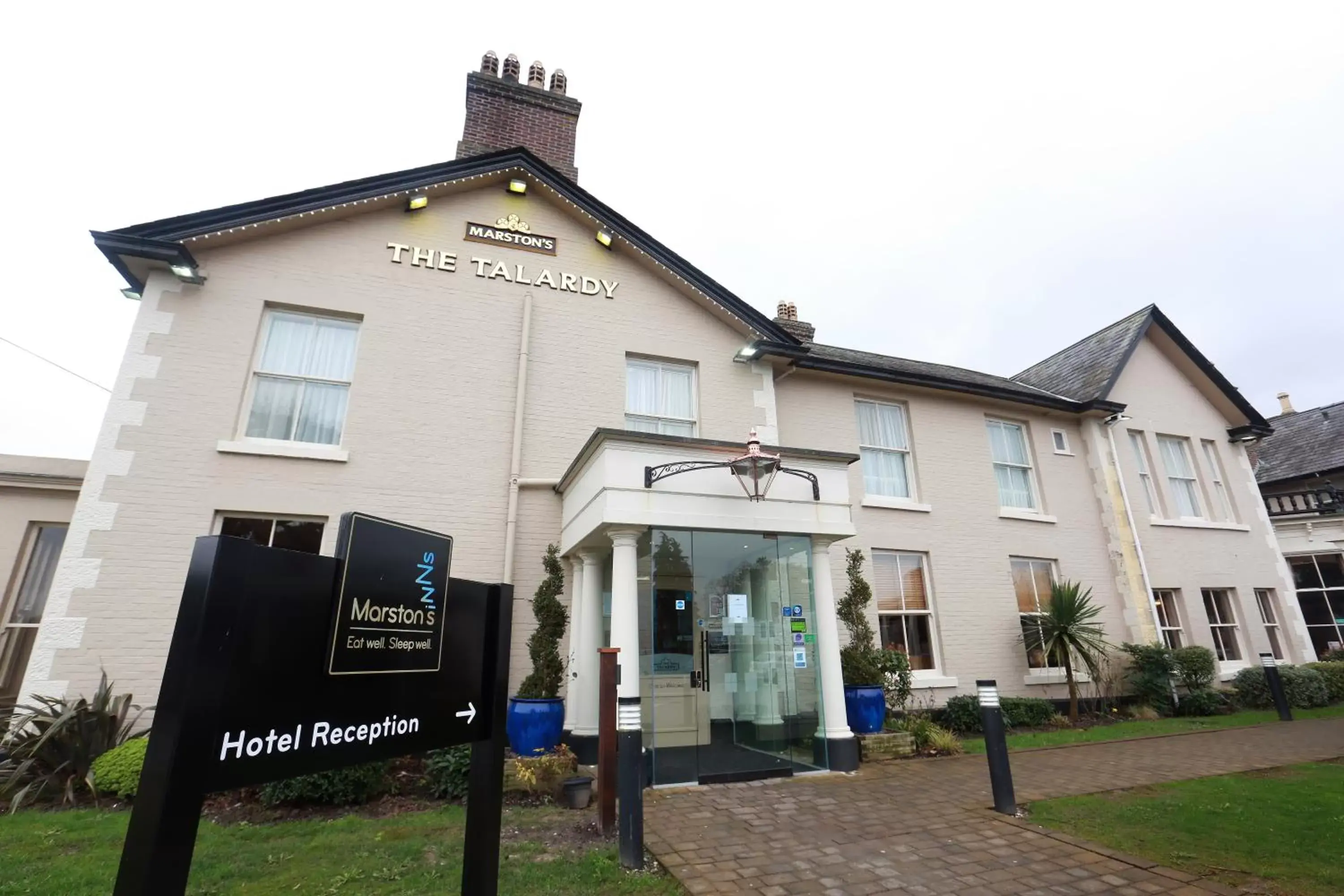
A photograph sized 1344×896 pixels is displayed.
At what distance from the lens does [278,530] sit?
28.4 ft

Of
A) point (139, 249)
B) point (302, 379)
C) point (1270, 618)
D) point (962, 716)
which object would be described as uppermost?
point (139, 249)

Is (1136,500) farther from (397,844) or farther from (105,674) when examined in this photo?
(105,674)

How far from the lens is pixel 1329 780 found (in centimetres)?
691

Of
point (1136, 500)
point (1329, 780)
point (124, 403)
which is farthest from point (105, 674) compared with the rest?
point (1136, 500)

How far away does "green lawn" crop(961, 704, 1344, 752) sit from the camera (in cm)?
972

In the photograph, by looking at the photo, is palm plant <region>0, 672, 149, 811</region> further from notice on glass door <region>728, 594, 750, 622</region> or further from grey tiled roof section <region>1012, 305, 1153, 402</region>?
grey tiled roof section <region>1012, 305, 1153, 402</region>

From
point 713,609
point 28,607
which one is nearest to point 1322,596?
point 713,609

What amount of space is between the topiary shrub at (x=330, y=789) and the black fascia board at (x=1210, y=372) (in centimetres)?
1948

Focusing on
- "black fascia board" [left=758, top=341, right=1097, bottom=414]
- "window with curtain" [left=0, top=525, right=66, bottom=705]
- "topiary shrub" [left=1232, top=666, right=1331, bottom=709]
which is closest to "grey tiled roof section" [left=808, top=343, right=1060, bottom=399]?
"black fascia board" [left=758, top=341, right=1097, bottom=414]

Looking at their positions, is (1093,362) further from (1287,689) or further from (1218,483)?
(1287,689)

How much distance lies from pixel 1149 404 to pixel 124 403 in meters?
20.7

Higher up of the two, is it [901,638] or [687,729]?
[901,638]

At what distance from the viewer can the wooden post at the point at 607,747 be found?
569 centimetres

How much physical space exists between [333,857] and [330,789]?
1.74 m
